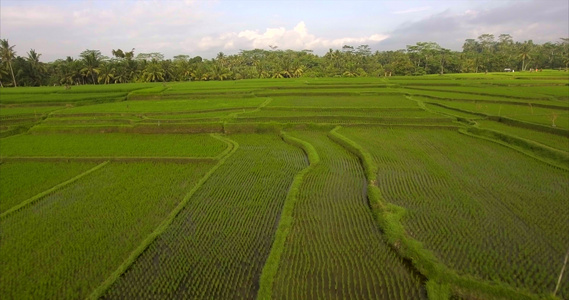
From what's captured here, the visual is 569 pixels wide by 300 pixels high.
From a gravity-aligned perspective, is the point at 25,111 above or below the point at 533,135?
above

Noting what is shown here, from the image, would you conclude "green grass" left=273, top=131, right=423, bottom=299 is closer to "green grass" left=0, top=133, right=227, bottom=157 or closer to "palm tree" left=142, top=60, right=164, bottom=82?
"green grass" left=0, top=133, right=227, bottom=157

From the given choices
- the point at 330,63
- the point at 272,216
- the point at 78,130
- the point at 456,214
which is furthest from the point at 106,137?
the point at 330,63

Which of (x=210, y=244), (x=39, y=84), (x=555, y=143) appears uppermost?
(x=39, y=84)

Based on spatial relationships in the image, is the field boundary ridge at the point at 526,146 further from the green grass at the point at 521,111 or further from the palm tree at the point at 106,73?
the palm tree at the point at 106,73

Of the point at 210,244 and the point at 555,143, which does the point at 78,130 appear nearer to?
the point at 210,244

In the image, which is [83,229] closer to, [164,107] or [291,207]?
[291,207]

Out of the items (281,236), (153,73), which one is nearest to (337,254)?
(281,236)
